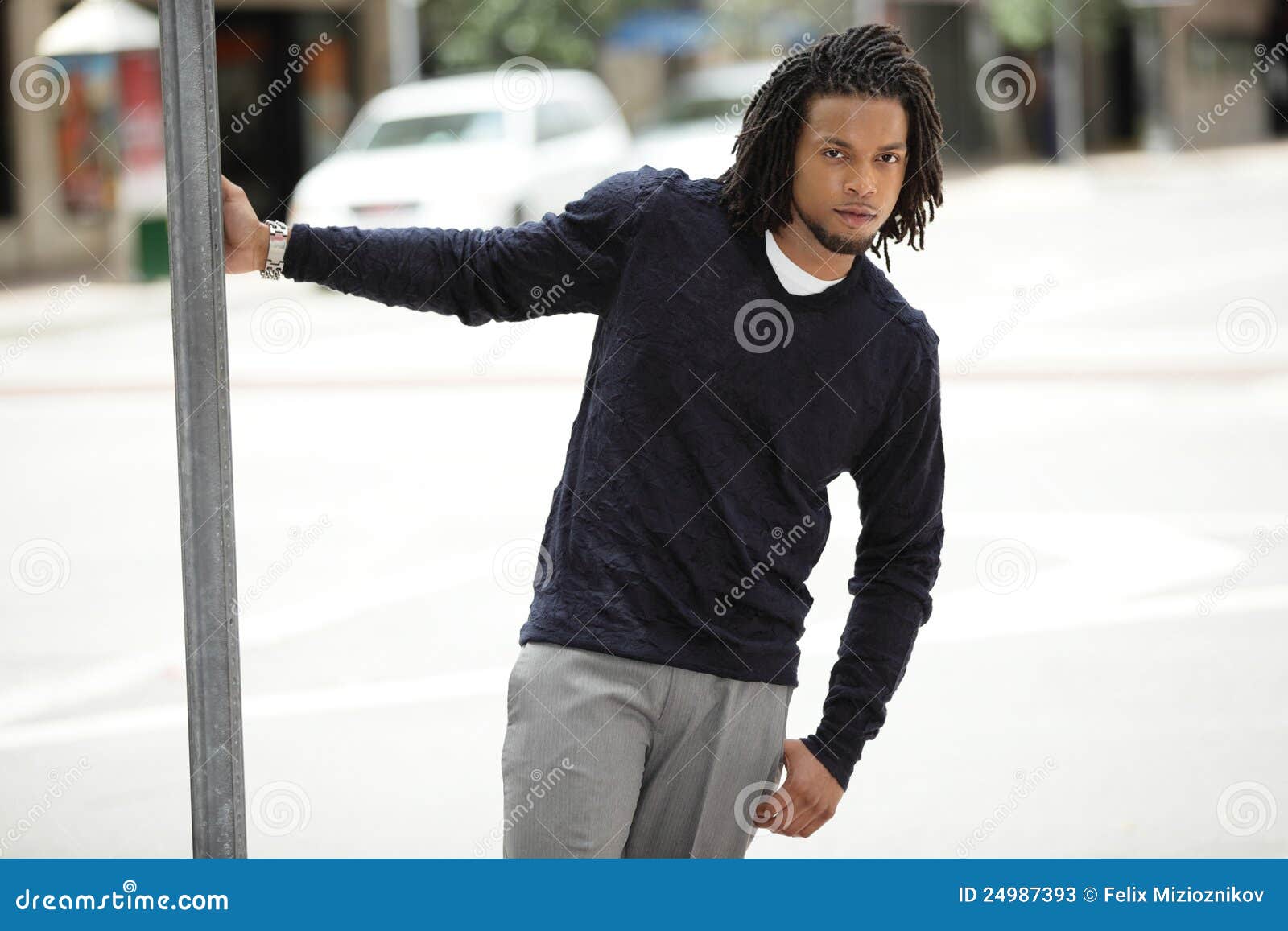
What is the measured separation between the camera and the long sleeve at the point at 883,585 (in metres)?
2.44

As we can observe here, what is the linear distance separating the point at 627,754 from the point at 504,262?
70cm

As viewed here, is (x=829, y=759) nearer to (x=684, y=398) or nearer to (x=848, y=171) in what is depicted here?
(x=684, y=398)

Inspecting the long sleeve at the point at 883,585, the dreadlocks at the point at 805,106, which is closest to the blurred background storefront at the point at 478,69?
the dreadlocks at the point at 805,106

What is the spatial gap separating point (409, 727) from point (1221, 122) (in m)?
38.5

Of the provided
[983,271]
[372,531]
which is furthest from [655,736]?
[983,271]

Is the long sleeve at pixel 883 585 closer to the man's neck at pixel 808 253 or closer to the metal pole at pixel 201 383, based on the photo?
the man's neck at pixel 808 253

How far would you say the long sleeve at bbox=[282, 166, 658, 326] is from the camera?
Result: 2145 millimetres

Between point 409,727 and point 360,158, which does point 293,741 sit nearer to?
point 409,727

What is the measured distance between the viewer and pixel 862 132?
229 cm

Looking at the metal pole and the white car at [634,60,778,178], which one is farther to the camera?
the white car at [634,60,778,178]

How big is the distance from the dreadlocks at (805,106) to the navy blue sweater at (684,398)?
0.05 meters

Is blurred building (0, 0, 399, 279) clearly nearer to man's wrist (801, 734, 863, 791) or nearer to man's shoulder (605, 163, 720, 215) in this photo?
man's shoulder (605, 163, 720, 215)

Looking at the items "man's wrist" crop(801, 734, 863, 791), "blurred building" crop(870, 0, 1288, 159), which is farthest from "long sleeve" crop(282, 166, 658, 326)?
"blurred building" crop(870, 0, 1288, 159)

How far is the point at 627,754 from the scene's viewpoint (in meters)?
2.25
